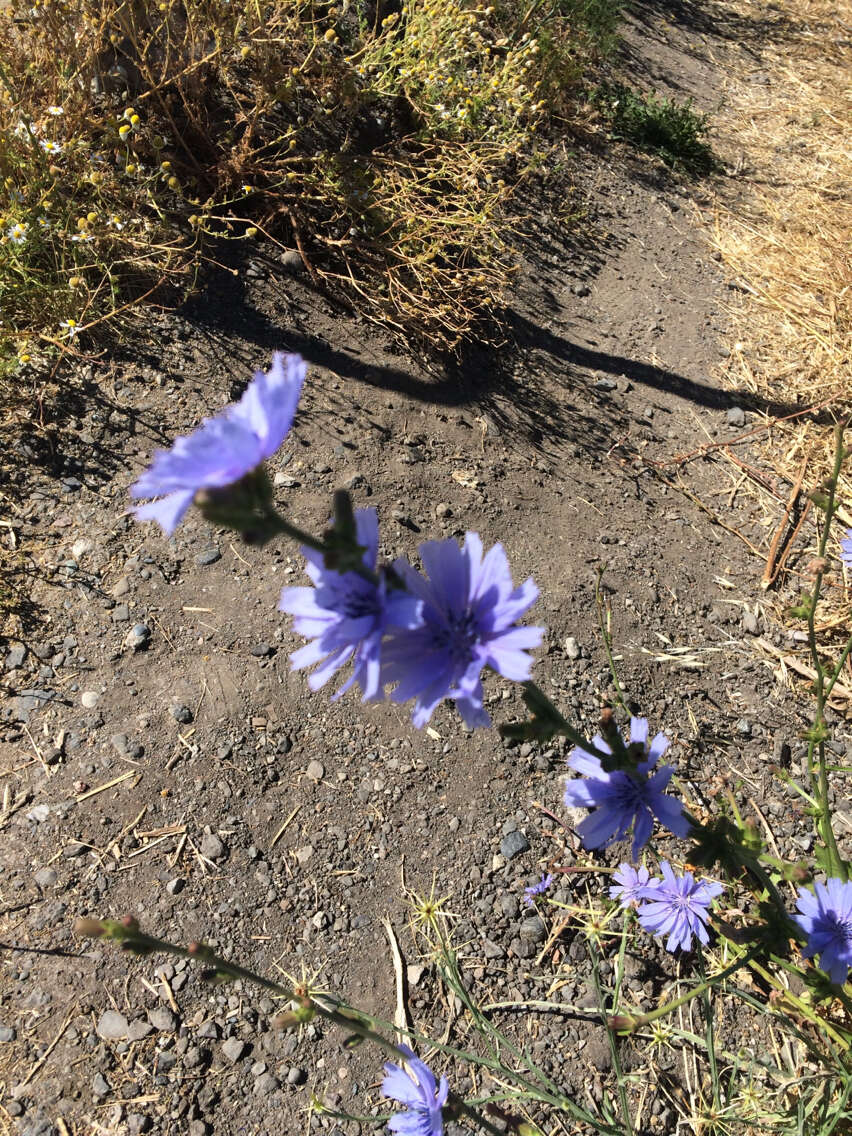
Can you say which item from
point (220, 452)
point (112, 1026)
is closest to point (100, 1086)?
point (112, 1026)

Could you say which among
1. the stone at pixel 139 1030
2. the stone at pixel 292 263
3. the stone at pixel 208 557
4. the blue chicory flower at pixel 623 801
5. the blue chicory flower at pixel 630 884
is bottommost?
the blue chicory flower at pixel 630 884

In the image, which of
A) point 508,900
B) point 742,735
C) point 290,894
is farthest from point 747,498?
point 290,894

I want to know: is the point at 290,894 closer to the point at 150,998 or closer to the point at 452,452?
the point at 150,998

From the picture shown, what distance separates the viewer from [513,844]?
247cm

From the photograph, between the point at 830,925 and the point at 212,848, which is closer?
the point at 830,925

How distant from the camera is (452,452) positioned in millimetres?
3350

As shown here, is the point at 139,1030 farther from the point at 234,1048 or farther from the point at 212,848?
the point at 212,848

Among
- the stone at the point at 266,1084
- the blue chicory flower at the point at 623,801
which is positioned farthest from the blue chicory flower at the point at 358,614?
the stone at the point at 266,1084

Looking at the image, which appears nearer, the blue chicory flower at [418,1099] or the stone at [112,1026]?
the blue chicory flower at [418,1099]

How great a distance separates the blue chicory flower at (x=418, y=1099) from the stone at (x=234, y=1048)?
0.53 m

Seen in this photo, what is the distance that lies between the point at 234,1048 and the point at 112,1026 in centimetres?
32

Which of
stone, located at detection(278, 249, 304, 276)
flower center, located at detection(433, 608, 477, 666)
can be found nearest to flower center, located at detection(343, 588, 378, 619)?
flower center, located at detection(433, 608, 477, 666)

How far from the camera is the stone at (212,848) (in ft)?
7.75

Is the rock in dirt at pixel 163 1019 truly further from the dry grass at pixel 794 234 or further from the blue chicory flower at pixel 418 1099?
the dry grass at pixel 794 234
